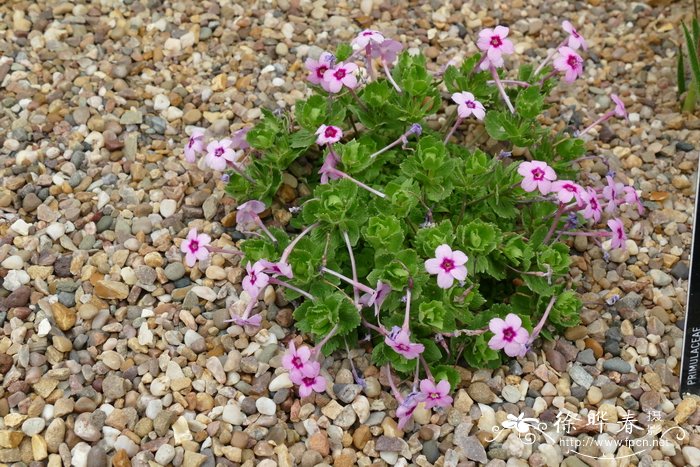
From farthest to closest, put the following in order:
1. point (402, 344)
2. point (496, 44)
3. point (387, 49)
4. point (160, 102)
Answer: point (160, 102)
point (387, 49)
point (496, 44)
point (402, 344)

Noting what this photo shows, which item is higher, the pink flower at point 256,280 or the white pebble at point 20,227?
the pink flower at point 256,280

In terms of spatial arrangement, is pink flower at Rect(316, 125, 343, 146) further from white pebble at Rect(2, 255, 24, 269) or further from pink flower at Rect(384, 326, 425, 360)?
white pebble at Rect(2, 255, 24, 269)

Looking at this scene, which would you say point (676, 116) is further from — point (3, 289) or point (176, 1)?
point (3, 289)

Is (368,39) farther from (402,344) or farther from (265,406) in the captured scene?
(265,406)

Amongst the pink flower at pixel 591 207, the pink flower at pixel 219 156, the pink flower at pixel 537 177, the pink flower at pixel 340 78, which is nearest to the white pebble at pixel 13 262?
the pink flower at pixel 219 156

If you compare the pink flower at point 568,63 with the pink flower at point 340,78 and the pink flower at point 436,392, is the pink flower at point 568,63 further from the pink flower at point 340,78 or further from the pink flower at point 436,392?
the pink flower at point 436,392

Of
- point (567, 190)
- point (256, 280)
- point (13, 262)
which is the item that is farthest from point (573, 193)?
point (13, 262)

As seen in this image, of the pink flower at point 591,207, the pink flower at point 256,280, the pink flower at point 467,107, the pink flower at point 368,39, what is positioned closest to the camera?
the pink flower at point 256,280
